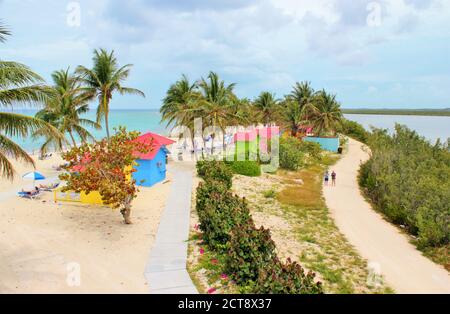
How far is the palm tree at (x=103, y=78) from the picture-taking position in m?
24.8

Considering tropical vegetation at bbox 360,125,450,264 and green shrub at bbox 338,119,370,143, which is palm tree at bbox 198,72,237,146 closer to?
tropical vegetation at bbox 360,125,450,264

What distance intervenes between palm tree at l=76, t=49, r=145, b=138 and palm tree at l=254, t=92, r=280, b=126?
91.3ft

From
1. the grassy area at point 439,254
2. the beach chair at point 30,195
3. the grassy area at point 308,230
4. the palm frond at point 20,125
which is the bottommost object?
the grassy area at point 439,254

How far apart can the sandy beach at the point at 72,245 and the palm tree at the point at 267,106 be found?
1324 inches

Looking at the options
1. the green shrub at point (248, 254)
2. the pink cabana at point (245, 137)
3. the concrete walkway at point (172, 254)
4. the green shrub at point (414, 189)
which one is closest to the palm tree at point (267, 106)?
the pink cabana at point (245, 137)

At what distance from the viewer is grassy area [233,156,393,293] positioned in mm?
10703

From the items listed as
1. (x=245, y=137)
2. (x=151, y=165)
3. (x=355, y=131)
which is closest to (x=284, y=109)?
(x=245, y=137)

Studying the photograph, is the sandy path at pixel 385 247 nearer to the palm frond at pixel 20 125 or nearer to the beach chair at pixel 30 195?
the palm frond at pixel 20 125

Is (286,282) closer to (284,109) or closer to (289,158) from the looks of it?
(289,158)

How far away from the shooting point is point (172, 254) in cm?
1172

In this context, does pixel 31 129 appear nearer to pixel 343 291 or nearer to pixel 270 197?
pixel 343 291

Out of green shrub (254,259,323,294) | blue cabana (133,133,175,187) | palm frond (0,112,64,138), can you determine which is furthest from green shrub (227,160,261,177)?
palm frond (0,112,64,138)

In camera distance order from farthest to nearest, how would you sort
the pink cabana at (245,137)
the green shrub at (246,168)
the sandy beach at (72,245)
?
the pink cabana at (245,137) < the green shrub at (246,168) < the sandy beach at (72,245)
